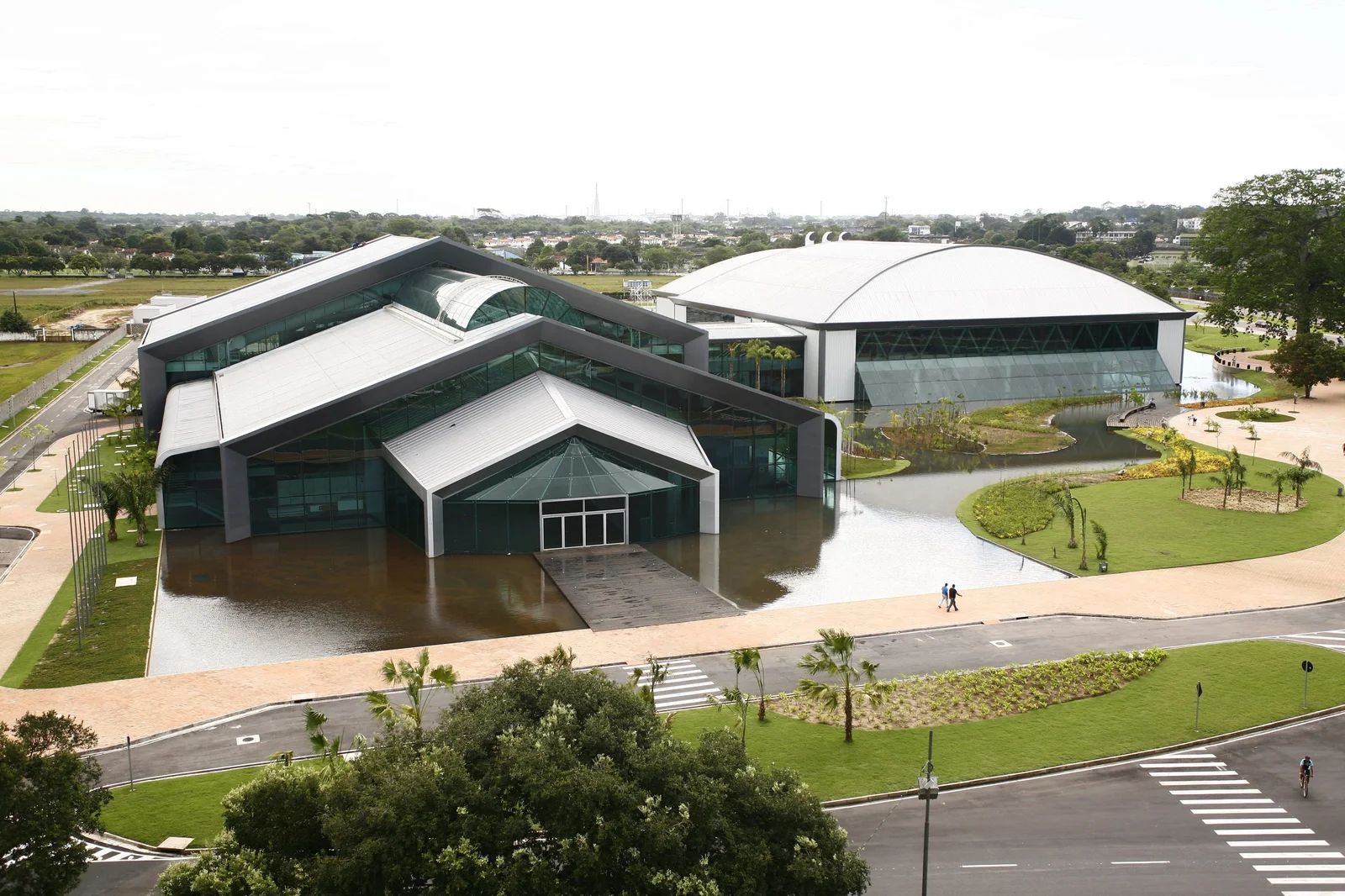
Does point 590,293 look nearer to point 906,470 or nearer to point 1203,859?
point 906,470

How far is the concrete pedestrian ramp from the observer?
3609 centimetres

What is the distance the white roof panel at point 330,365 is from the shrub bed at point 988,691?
22.7 m

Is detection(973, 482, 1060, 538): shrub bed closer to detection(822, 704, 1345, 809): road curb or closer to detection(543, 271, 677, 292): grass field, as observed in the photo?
detection(822, 704, 1345, 809): road curb

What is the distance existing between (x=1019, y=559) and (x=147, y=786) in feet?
97.7

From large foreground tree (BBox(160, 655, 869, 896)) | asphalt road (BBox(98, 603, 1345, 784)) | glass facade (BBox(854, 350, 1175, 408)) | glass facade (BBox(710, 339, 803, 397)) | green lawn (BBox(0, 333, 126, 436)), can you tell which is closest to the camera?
large foreground tree (BBox(160, 655, 869, 896))

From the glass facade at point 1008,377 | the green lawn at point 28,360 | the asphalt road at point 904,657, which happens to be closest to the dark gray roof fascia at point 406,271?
the glass facade at point 1008,377

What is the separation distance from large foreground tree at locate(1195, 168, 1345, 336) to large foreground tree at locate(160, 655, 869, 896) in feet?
274

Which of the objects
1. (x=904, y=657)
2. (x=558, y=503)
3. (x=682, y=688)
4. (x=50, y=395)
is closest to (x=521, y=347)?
(x=558, y=503)

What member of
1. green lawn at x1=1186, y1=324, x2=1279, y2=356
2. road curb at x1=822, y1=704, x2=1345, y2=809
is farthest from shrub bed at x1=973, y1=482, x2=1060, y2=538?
green lawn at x1=1186, y1=324, x2=1279, y2=356

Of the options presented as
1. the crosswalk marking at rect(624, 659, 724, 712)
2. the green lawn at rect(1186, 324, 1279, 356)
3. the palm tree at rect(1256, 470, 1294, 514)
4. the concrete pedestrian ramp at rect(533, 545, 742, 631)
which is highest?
the green lawn at rect(1186, 324, 1279, 356)

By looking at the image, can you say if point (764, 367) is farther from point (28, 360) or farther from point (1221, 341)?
point (28, 360)

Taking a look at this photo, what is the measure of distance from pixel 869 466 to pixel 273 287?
3597cm

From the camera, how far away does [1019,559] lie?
1684 inches

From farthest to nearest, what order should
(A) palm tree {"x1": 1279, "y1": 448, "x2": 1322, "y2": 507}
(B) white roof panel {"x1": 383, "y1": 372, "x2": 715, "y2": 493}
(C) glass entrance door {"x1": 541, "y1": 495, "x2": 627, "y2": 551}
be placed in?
(A) palm tree {"x1": 1279, "y1": 448, "x2": 1322, "y2": 507}
(C) glass entrance door {"x1": 541, "y1": 495, "x2": 627, "y2": 551}
(B) white roof panel {"x1": 383, "y1": 372, "x2": 715, "y2": 493}
